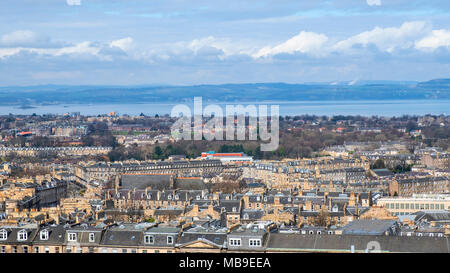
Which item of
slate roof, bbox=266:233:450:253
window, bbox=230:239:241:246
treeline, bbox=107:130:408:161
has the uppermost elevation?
slate roof, bbox=266:233:450:253

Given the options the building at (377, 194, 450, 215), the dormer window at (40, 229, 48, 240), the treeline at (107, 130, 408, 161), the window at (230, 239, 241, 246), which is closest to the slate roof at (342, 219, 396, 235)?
the window at (230, 239, 241, 246)

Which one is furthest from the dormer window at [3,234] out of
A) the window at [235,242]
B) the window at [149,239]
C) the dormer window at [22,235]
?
the window at [235,242]

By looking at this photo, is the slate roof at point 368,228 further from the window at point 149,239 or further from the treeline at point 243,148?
the treeline at point 243,148

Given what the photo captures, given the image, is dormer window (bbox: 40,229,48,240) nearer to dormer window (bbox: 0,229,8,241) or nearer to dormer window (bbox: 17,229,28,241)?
dormer window (bbox: 17,229,28,241)

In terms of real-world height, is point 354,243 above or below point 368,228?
above

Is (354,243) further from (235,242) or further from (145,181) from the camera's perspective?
(145,181)

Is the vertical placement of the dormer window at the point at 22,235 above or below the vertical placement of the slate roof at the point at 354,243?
below

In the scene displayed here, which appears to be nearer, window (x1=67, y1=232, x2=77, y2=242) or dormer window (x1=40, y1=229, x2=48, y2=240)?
window (x1=67, y1=232, x2=77, y2=242)

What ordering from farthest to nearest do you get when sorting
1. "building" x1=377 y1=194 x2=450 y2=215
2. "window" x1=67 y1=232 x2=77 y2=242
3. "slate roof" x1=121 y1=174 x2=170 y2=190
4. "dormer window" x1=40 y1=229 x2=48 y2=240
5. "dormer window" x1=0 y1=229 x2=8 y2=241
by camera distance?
"slate roof" x1=121 y1=174 x2=170 y2=190, "building" x1=377 y1=194 x2=450 y2=215, "dormer window" x1=0 y1=229 x2=8 y2=241, "dormer window" x1=40 y1=229 x2=48 y2=240, "window" x1=67 y1=232 x2=77 y2=242

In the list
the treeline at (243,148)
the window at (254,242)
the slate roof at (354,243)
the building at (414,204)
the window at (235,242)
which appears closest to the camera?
the slate roof at (354,243)

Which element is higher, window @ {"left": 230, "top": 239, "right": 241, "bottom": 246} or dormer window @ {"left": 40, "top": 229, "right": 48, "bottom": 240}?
window @ {"left": 230, "top": 239, "right": 241, "bottom": 246}

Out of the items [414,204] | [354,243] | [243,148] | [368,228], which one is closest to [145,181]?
[414,204]
